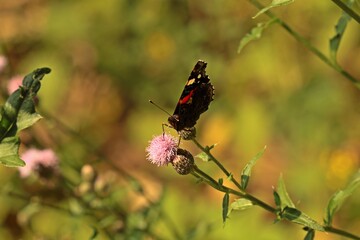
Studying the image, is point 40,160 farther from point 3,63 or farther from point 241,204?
point 241,204

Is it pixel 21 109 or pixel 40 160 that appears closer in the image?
pixel 21 109

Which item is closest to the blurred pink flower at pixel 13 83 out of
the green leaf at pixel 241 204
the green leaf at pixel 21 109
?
the green leaf at pixel 21 109

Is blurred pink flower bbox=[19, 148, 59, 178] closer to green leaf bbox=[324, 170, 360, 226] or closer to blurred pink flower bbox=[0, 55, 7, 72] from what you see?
blurred pink flower bbox=[0, 55, 7, 72]

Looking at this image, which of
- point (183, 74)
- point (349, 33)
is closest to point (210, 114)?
point (183, 74)

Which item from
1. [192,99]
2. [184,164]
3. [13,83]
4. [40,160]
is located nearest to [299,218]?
[184,164]

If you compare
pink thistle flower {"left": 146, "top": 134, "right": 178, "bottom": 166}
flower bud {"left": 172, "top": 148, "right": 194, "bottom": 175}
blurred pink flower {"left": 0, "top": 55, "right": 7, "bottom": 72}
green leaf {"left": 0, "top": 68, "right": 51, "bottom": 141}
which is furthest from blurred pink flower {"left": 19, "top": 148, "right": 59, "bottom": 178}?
flower bud {"left": 172, "top": 148, "right": 194, "bottom": 175}

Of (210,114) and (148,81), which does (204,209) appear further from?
(148,81)

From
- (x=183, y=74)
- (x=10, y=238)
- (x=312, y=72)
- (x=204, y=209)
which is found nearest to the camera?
(x=204, y=209)
